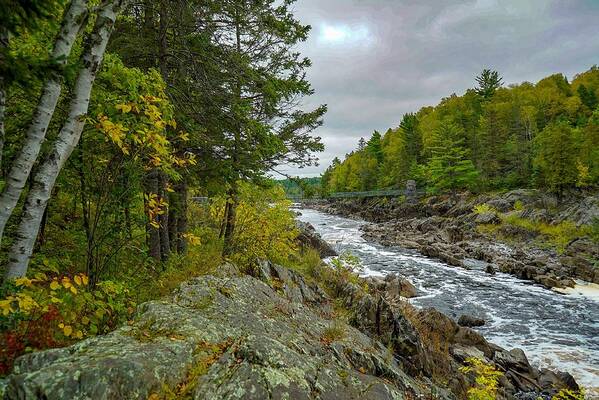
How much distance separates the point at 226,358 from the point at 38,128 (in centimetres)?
269

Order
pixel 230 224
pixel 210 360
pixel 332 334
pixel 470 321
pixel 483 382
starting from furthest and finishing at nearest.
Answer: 1. pixel 470 321
2. pixel 230 224
3. pixel 483 382
4. pixel 332 334
5. pixel 210 360

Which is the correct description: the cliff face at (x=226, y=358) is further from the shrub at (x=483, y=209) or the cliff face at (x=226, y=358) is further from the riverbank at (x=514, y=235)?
the shrub at (x=483, y=209)

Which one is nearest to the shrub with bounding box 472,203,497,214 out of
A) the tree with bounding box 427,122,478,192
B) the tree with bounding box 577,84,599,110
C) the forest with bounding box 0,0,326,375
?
the tree with bounding box 427,122,478,192

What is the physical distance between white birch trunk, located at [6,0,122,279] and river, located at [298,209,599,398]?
38.5 feet

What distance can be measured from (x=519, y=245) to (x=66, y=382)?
31446mm

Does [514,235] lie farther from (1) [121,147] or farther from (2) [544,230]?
(1) [121,147]

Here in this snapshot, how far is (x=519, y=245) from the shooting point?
27.1 metres

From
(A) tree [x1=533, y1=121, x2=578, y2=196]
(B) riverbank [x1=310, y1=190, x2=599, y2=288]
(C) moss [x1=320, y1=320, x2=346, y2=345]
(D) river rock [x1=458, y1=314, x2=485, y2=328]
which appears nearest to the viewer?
(C) moss [x1=320, y1=320, x2=346, y2=345]

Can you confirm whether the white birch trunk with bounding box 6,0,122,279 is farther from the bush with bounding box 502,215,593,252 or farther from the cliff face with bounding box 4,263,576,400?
the bush with bounding box 502,215,593,252

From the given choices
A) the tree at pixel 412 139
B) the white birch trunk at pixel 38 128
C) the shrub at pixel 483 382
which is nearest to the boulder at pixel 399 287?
the shrub at pixel 483 382

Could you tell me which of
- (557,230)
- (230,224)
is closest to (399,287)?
(230,224)

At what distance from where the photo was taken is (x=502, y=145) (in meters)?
46.7

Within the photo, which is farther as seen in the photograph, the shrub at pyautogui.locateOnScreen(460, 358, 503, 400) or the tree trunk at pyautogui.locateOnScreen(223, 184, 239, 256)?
the tree trunk at pyautogui.locateOnScreen(223, 184, 239, 256)

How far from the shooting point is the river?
10375mm
